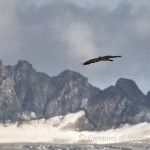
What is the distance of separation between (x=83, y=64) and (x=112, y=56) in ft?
10.0

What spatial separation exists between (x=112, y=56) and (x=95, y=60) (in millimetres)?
1767

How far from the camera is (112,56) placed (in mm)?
46969

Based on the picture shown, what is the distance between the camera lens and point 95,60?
151ft

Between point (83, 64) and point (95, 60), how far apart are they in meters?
1.29

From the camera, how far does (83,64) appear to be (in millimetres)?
45281
